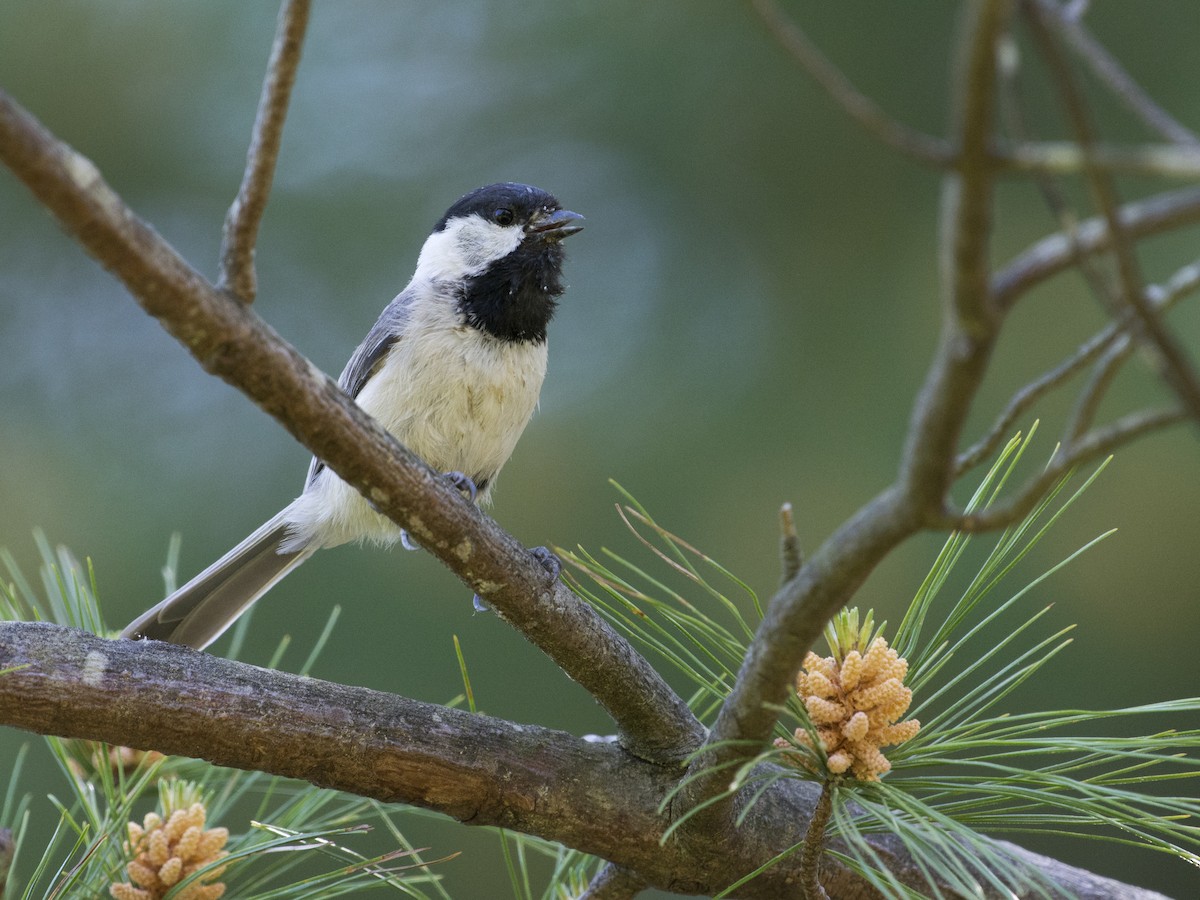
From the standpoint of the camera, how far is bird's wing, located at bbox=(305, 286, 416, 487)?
6.74 feet

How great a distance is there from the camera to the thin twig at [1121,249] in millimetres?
451

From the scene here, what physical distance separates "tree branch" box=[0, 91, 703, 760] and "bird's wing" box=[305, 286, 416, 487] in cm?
93

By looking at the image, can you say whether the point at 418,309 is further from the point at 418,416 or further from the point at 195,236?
the point at 195,236

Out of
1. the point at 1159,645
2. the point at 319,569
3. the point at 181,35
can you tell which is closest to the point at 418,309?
the point at 319,569

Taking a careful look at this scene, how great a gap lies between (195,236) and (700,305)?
51.3 inches

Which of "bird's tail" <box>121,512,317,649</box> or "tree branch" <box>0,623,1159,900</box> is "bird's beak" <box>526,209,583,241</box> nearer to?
"bird's tail" <box>121,512,317,649</box>

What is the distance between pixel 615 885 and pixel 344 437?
2.04 ft

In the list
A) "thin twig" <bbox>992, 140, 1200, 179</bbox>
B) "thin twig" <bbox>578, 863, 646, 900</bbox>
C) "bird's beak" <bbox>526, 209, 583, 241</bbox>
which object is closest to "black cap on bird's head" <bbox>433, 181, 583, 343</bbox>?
"bird's beak" <bbox>526, 209, 583, 241</bbox>

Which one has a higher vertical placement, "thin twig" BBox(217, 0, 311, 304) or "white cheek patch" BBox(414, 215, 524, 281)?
"white cheek patch" BBox(414, 215, 524, 281)

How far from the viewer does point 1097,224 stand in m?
0.58

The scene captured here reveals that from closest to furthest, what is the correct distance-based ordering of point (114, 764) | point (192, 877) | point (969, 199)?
point (969, 199) → point (192, 877) → point (114, 764)

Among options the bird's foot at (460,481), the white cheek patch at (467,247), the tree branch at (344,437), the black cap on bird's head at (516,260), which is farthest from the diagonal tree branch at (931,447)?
the white cheek patch at (467,247)

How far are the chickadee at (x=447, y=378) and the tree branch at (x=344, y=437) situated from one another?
731mm

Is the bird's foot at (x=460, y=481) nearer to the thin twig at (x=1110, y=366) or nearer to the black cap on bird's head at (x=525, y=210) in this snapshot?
the black cap on bird's head at (x=525, y=210)
